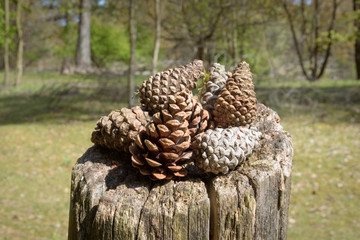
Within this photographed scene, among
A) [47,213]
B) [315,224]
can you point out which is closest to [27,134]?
[47,213]

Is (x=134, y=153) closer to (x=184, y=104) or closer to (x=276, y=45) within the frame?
(x=184, y=104)

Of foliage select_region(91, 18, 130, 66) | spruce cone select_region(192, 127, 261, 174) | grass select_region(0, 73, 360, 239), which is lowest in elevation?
grass select_region(0, 73, 360, 239)

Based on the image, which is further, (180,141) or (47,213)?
(47,213)

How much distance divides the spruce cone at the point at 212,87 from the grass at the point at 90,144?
889 millimetres

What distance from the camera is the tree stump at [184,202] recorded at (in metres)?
1.40

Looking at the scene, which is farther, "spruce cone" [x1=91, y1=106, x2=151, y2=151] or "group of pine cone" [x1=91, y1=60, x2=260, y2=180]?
"spruce cone" [x1=91, y1=106, x2=151, y2=151]

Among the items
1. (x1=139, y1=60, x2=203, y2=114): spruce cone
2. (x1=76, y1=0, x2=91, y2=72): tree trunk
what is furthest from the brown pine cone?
(x1=76, y1=0, x2=91, y2=72): tree trunk

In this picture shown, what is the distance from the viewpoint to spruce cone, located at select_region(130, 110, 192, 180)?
1479 mm

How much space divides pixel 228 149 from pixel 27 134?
809 cm

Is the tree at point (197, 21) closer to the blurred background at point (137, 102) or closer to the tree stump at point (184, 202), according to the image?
the blurred background at point (137, 102)

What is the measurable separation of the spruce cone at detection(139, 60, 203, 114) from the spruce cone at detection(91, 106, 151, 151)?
88 millimetres

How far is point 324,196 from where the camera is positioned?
5105 millimetres

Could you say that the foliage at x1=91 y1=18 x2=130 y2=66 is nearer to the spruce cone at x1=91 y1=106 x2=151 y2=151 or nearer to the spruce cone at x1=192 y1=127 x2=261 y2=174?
the spruce cone at x1=91 y1=106 x2=151 y2=151

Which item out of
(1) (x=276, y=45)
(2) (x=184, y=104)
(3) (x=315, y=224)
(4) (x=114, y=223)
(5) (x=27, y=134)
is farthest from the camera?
(1) (x=276, y=45)
